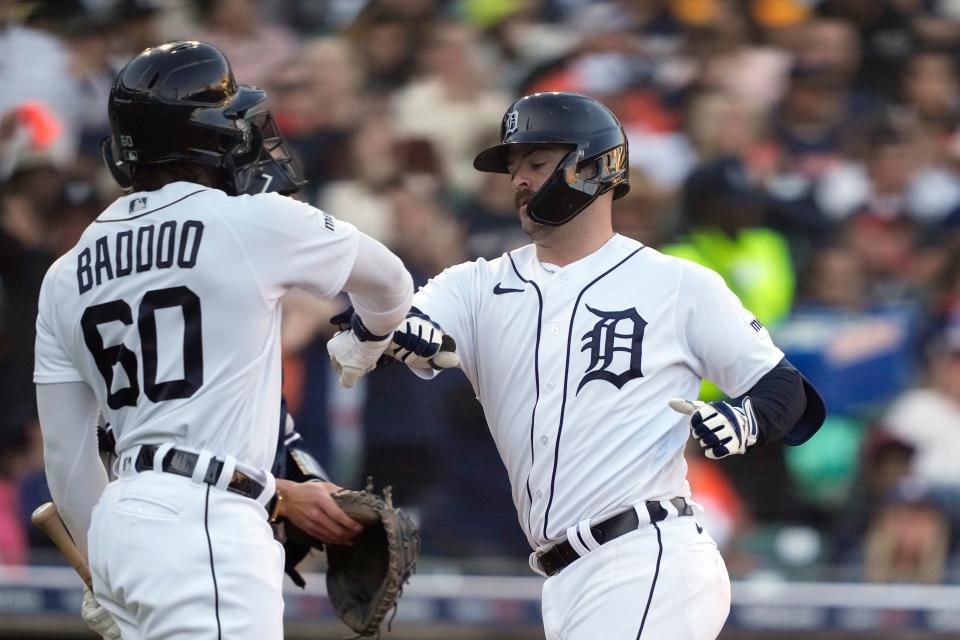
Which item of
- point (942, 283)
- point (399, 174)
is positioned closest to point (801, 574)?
point (942, 283)

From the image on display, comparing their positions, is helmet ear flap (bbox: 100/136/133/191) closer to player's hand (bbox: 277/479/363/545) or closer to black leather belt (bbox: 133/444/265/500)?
black leather belt (bbox: 133/444/265/500)

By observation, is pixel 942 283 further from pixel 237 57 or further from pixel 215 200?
pixel 215 200

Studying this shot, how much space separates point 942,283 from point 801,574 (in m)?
1.50

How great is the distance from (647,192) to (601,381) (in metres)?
3.59

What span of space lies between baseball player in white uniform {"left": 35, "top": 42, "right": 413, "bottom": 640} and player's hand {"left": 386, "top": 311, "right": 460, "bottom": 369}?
25cm

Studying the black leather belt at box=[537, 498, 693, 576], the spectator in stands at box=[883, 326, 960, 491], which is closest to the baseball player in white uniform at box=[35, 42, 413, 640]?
the black leather belt at box=[537, 498, 693, 576]

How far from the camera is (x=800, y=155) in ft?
24.2

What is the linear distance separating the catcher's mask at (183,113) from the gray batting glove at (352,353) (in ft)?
1.56

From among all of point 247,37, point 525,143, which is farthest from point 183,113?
point 247,37

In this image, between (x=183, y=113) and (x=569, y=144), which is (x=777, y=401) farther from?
(x=183, y=113)

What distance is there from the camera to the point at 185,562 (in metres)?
3.18

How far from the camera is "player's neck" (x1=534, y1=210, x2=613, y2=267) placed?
13.0 ft

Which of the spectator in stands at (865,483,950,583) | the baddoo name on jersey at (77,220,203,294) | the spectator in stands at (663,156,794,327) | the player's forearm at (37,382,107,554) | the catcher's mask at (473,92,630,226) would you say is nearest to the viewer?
the baddoo name on jersey at (77,220,203,294)

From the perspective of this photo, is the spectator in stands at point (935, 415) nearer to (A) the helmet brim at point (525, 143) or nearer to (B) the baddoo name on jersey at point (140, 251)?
(A) the helmet brim at point (525, 143)
